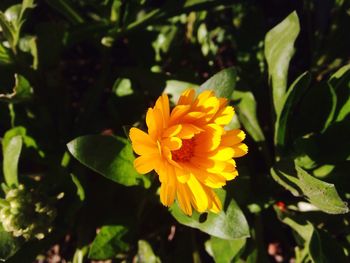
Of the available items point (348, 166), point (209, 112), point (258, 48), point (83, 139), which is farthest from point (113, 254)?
point (258, 48)

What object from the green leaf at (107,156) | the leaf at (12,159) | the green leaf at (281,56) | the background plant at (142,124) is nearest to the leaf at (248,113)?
the background plant at (142,124)

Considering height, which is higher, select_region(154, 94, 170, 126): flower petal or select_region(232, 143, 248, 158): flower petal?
select_region(154, 94, 170, 126): flower petal

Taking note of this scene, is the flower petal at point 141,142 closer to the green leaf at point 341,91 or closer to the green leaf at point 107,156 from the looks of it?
the green leaf at point 107,156

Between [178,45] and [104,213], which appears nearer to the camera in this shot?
[104,213]

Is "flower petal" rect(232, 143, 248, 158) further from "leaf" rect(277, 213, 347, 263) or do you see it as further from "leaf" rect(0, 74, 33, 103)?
"leaf" rect(0, 74, 33, 103)

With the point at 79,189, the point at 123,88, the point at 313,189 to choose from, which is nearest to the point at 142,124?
the point at 123,88

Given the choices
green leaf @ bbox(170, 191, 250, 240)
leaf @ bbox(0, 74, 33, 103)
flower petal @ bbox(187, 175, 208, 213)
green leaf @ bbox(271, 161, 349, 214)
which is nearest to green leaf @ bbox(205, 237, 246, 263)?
green leaf @ bbox(170, 191, 250, 240)

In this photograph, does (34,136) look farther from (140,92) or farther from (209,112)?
(209,112)
